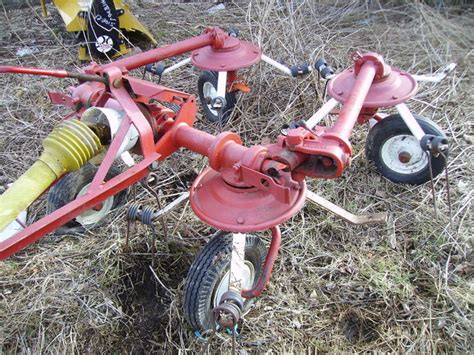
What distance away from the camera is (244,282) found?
1495 millimetres

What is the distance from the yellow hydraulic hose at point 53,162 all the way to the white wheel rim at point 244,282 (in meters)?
0.54

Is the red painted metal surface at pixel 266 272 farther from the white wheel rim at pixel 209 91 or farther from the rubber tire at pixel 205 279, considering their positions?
the white wheel rim at pixel 209 91

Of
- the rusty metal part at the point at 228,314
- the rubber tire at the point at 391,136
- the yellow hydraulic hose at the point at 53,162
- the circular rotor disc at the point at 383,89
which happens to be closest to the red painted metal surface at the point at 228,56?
the circular rotor disc at the point at 383,89

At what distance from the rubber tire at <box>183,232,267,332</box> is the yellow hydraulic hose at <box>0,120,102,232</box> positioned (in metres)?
0.44

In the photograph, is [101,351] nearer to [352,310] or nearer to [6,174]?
[352,310]

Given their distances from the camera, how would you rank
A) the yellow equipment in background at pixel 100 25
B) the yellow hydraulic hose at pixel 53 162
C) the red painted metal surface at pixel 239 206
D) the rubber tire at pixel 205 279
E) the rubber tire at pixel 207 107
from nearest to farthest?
the yellow hydraulic hose at pixel 53 162 → the red painted metal surface at pixel 239 206 → the rubber tire at pixel 205 279 → the rubber tire at pixel 207 107 → the yellow equipment in background at pixel 100 25

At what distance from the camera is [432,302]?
1583 millimetres

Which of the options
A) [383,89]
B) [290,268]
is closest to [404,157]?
[383,89]

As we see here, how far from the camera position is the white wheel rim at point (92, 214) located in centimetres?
188

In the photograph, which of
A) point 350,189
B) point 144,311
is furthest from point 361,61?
point 144,311

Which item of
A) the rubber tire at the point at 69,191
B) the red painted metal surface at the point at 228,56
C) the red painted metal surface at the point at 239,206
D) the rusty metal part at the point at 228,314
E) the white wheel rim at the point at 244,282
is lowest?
the white wheel rim at the point at 244,282

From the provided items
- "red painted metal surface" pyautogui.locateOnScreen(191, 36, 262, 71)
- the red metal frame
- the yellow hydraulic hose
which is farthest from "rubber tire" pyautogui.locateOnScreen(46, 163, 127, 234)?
"red painted metal surface" pyautogui.locateOnScreen(191, 36, 262, 71)

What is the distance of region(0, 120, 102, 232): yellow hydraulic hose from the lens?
107 cm

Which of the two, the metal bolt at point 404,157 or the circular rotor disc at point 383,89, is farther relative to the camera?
the metal bolt at point 404,157
